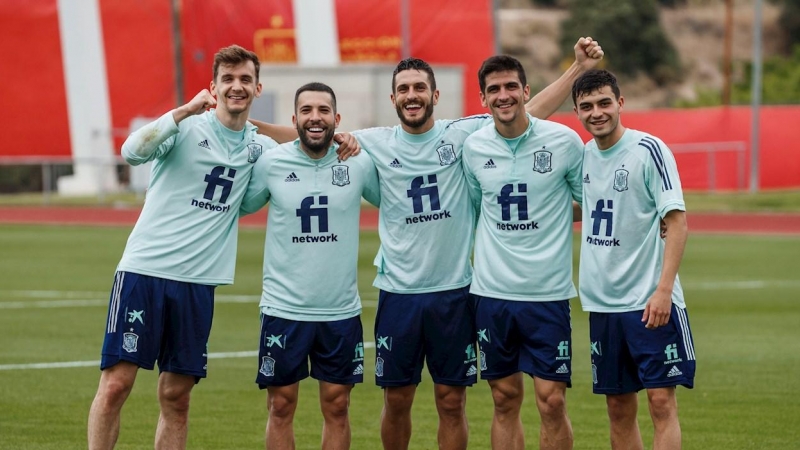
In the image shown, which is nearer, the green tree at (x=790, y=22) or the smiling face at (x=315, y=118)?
the smiling face at (x=315, y=118)

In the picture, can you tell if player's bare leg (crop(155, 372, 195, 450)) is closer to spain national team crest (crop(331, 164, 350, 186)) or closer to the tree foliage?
spain national team crest (crop(331, 164, 350, 186))

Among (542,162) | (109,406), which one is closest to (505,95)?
(542,162)

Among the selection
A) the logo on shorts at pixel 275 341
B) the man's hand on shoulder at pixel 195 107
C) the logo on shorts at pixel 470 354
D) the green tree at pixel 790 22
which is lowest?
the logo on shorts at pixel 470 354

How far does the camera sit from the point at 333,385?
7926 mm

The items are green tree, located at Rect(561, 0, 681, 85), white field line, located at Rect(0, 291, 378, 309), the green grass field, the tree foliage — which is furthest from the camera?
green tree, located at Rect(561, 0, 681, 85)

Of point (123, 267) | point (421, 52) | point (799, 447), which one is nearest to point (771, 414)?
point (799, 447)

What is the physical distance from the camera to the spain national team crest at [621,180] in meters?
7.76

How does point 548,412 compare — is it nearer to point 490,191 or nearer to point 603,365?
point 603,365

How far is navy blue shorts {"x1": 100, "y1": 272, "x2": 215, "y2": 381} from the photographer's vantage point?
26.1 ft

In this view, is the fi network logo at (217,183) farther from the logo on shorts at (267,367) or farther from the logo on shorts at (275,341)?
the logo on shorts at (267,367)

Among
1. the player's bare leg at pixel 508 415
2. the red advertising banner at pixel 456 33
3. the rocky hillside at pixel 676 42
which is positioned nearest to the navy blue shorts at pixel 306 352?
the player's bare leg at pixel 508 415

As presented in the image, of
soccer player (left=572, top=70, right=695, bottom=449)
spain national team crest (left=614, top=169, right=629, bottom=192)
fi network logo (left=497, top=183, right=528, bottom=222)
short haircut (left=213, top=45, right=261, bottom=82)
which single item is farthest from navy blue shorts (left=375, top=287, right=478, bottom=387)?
short haircut (left=213, top=45, right=261, bottom=82)

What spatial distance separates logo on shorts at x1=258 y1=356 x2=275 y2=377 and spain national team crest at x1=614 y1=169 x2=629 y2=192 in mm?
2302

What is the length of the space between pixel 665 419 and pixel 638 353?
1.35 feet
